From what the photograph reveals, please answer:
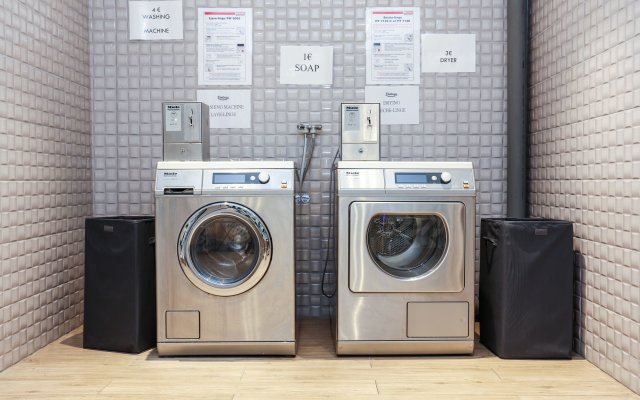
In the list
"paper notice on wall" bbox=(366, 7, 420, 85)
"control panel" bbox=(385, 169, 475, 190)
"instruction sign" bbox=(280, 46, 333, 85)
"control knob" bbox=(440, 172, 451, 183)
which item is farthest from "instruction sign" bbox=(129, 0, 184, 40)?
"control knob" bbox=(440, 172, 451, 183)

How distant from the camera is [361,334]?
276cm

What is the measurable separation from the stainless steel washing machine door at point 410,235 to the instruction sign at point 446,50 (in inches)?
47.6

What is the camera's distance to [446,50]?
356cm

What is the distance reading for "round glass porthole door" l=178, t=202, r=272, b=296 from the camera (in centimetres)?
270

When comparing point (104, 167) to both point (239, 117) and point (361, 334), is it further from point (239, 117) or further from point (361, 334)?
point (361, 334)

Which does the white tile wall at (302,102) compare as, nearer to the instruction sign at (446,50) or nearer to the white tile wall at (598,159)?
the instruction sign at (446,50)

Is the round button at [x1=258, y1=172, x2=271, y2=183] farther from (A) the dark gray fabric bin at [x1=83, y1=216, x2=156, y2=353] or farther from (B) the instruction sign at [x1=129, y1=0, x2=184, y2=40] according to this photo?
(B) the instruction sign at [x1=129, y1=0, x2=184, y2=40]

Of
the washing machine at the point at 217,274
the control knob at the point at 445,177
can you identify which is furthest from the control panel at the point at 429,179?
the washing machine at the point at 217,274

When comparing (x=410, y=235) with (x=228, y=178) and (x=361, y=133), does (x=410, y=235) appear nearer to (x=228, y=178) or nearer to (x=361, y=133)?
(x=361, y=133)

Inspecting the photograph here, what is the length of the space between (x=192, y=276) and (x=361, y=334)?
0.85 metres

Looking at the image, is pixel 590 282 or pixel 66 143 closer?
pixel 590 282

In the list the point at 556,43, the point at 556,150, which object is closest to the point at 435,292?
the point at 556,150

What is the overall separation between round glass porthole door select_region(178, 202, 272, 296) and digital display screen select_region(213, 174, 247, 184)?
0.11 metres

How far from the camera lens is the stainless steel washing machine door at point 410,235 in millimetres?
2723
